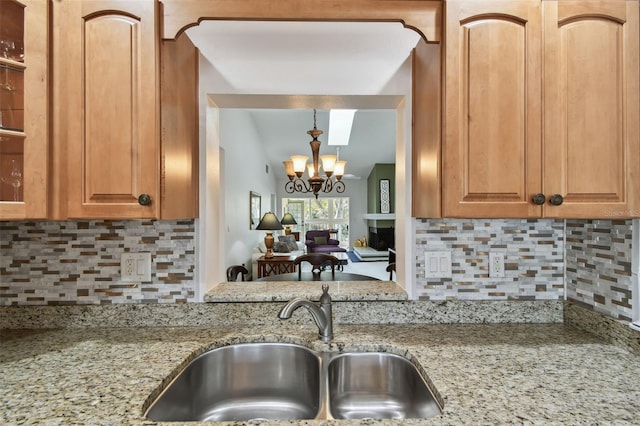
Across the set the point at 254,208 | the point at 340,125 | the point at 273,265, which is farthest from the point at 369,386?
the point at 254,208

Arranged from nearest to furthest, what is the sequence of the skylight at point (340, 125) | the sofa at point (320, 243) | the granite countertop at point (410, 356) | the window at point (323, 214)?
1. the granite countertop at point (410, 356)
2. the skylight at point (340, 125)
3. the sofa at point (320, 243)
4. the window at point (323, 214)

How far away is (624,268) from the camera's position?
1.17 m

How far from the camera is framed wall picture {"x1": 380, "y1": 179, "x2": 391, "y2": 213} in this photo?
9.71 m

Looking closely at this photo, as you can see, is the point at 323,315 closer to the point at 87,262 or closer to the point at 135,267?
the point at 135,267

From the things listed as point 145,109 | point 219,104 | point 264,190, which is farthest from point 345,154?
point 145,109

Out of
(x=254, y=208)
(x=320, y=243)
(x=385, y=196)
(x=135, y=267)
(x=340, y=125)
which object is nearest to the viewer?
(x=135, y=267)

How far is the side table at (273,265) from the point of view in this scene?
16.0ft

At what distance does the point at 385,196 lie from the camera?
9.73 metres

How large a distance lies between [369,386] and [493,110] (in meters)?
1.04

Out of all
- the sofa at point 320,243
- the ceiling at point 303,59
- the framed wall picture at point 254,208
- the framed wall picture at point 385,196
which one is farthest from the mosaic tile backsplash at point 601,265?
the framed wall picture at point 385,196

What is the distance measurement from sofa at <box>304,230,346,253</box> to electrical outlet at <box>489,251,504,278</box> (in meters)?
7.04

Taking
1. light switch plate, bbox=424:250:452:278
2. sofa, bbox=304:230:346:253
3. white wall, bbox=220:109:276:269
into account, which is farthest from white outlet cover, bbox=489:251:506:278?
sofa, bbox=304:230:346:253

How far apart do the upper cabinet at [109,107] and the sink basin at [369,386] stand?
0.85 m

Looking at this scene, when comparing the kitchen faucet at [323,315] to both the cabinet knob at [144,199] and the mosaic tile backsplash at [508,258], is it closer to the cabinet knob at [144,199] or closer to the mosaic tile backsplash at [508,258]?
the mosaic tile backsplash at [508,258]
